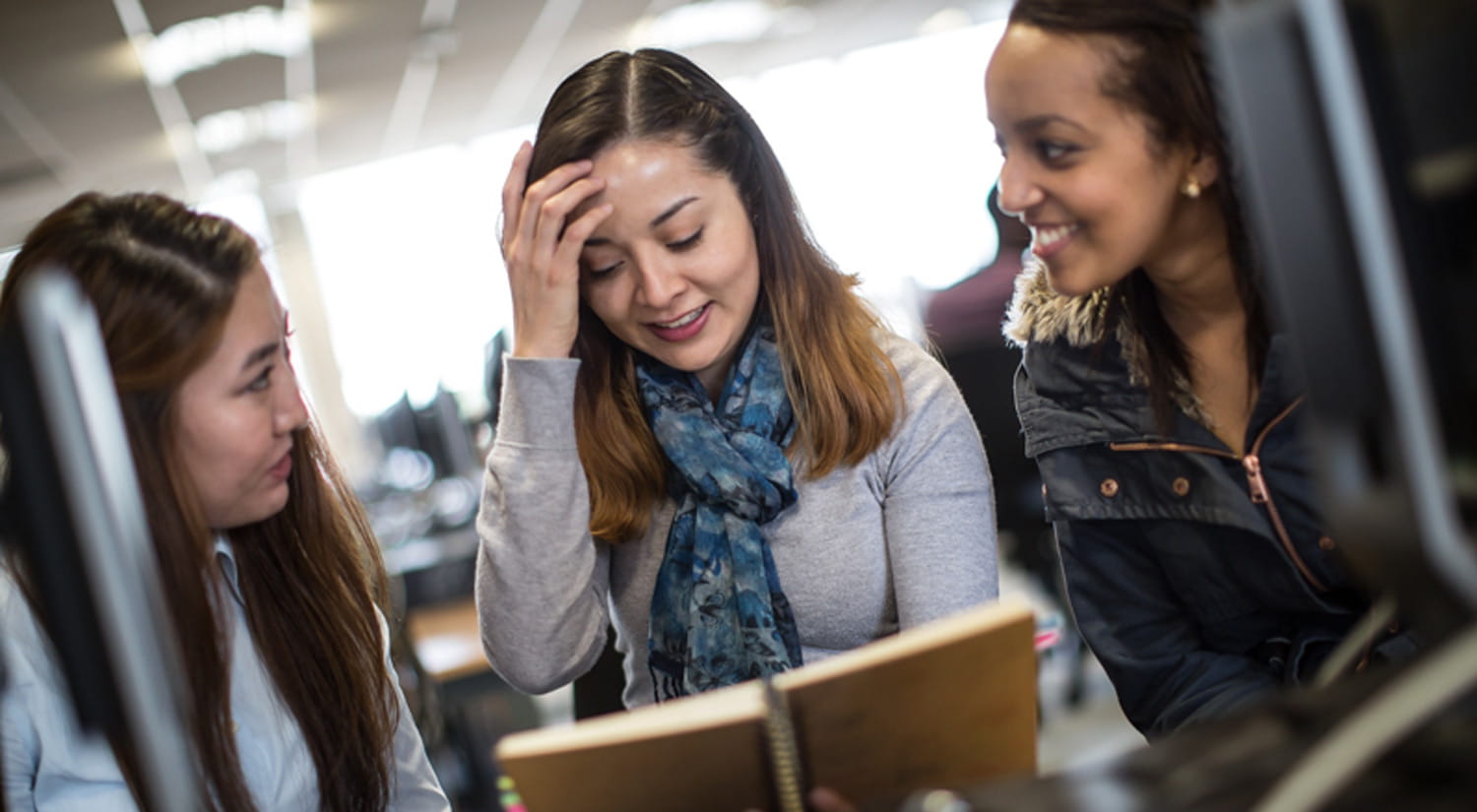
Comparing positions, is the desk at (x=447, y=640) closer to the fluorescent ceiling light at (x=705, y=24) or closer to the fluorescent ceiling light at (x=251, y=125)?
the fluorescent ceiling light at (x=705, y=24)

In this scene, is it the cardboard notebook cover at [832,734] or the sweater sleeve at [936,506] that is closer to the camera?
the cardboard notebook cover at [832,734]

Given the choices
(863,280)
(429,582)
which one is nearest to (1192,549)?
(863,280)

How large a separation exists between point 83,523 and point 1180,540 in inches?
36.8

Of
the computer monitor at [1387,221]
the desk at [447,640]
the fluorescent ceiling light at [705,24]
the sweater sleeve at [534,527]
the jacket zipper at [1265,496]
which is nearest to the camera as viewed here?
the computer monitor at [1387,221]

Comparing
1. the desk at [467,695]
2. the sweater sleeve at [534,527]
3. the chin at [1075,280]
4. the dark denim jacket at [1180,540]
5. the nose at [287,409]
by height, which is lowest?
the desk at [467,695]

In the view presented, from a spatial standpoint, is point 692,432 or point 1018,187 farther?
point 692,432

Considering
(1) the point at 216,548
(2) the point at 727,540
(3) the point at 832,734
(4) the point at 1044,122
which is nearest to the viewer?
(3) the point at 832,734

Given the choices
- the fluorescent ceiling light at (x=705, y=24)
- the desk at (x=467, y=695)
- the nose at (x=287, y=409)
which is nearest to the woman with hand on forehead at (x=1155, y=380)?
the nose at (x=287, y=409)

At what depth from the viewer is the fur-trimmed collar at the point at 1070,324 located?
3.67ft

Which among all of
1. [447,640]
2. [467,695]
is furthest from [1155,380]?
[447,640]

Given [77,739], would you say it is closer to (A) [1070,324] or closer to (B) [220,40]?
(A) [1070,324]

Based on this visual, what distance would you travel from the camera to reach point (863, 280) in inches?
56.4

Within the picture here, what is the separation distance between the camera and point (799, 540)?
4.27ft

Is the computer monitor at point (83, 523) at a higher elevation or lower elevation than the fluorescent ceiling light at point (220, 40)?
lower
